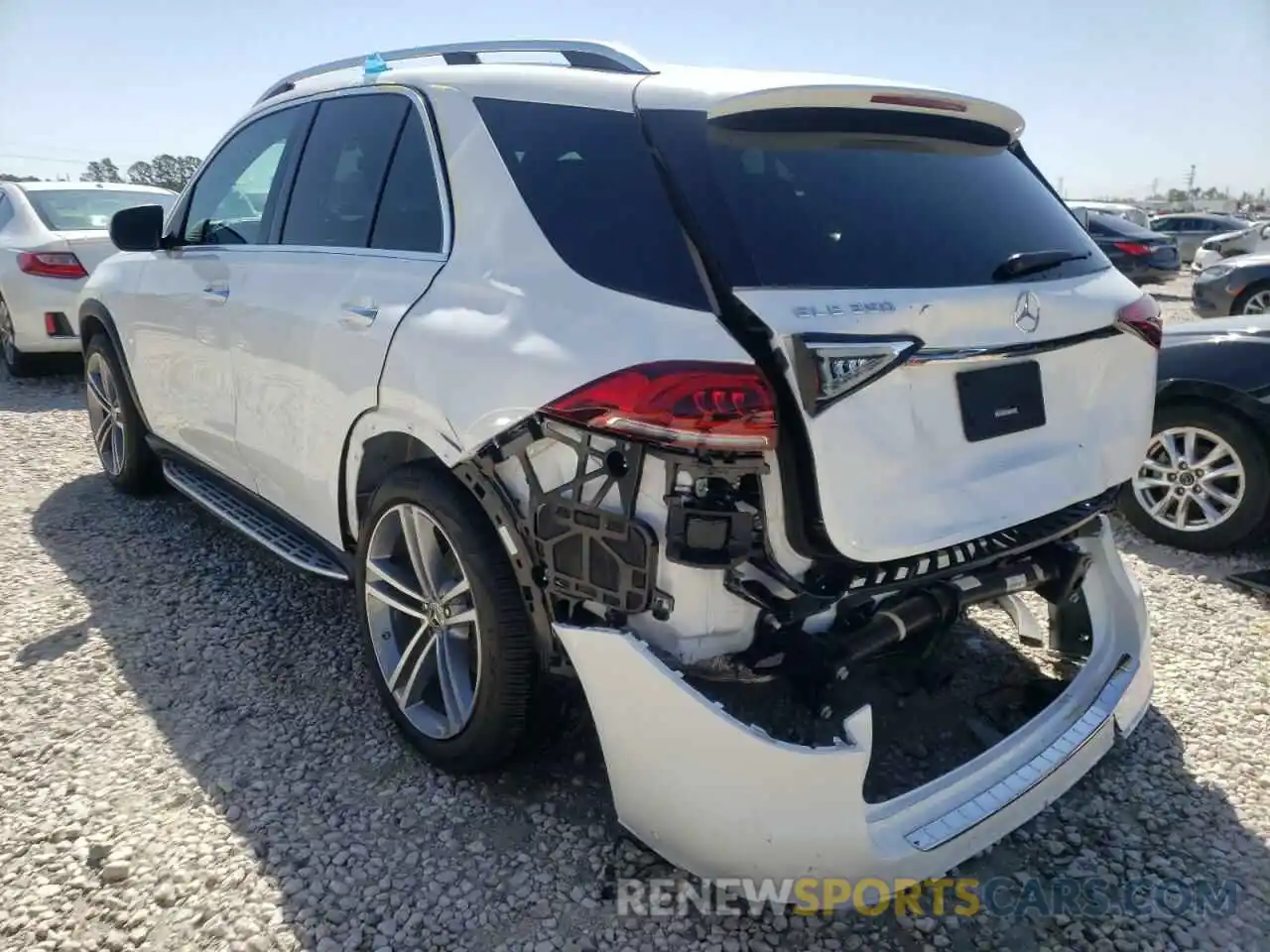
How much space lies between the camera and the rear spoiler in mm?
2066

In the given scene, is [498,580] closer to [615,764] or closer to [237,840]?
[615,764]

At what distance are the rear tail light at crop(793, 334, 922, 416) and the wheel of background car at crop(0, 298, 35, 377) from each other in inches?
314

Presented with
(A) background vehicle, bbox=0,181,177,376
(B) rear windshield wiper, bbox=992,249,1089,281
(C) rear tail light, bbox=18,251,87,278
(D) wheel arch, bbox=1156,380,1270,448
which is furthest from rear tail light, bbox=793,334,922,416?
(C) rear tail light, bbox=18,251,87,278

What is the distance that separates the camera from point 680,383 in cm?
182

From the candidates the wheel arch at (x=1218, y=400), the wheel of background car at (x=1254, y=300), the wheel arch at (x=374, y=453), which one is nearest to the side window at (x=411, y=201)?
the wheel arch at (x=374, y=453)

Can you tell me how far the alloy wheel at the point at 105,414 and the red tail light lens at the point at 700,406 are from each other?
3875 mm

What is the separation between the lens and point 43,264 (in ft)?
24.1

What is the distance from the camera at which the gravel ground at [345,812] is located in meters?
2.11

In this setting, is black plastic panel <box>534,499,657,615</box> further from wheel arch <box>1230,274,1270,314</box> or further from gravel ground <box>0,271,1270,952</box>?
wheel arch <box>1230,274,1270,314</box>

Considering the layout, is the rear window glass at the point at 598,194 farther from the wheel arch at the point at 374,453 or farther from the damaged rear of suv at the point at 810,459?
the wheel arch at the point at 374,453

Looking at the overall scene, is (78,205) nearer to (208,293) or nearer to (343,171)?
(208,293)

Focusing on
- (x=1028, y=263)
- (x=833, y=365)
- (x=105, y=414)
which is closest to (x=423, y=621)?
(x=833, y=365)

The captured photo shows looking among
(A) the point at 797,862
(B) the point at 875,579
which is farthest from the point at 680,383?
(A) the point at 797,862

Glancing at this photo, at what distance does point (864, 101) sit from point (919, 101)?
0.60 ft
